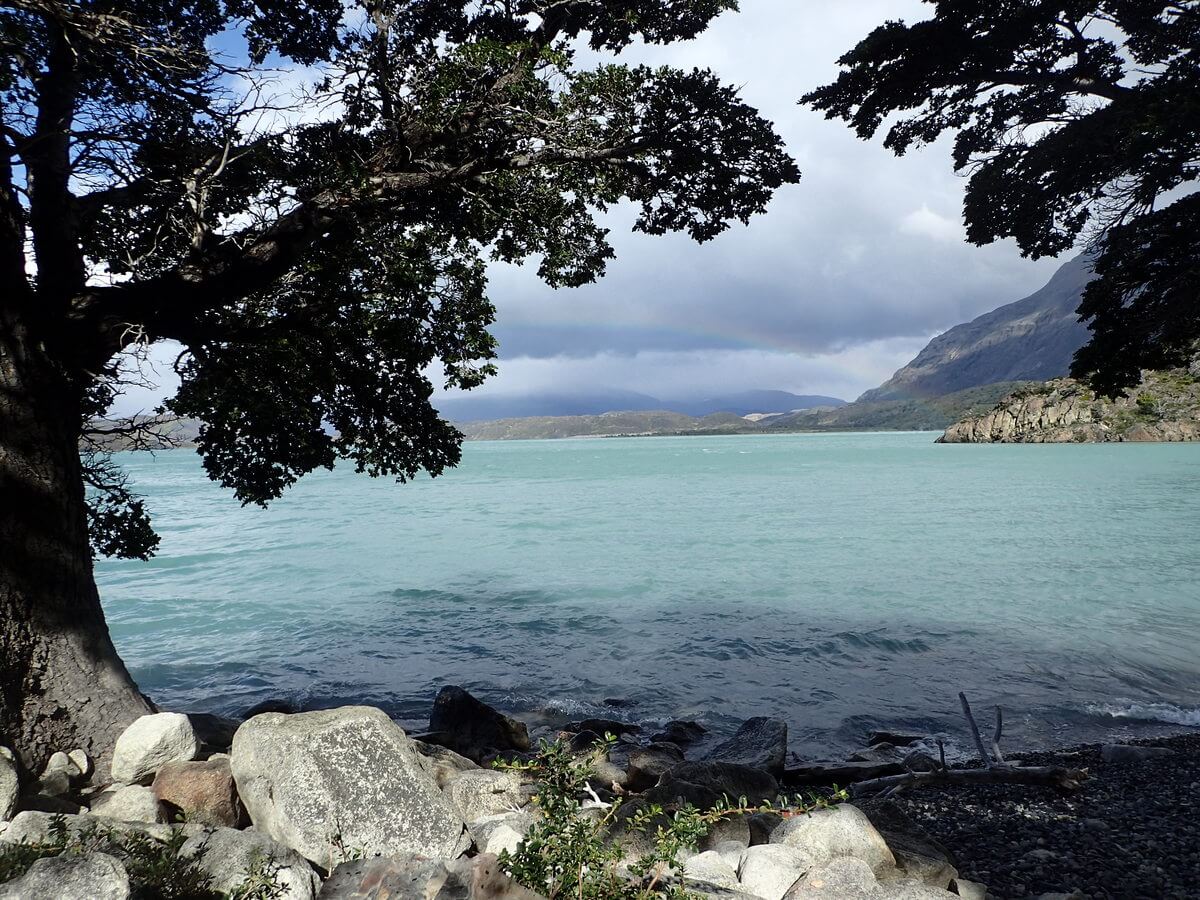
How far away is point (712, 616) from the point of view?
61.9ft

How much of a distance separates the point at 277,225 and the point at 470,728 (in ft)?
25.2

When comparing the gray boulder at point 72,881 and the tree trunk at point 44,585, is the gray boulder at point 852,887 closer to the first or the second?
the gray boulder at point 72,881

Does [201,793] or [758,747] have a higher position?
[201,793]

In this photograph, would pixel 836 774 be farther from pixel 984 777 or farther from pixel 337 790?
pixel 337 790

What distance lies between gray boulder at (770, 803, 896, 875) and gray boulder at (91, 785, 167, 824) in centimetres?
478

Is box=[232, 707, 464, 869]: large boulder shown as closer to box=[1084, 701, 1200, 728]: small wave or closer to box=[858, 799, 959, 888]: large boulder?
box=[858, 799, 959, 888]: large boulder

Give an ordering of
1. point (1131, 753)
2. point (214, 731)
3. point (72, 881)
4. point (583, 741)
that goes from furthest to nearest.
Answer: point (583, 741)
point (1131, 753)
point (214, 731)
point (72, 881)

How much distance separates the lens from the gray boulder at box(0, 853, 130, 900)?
113 inches

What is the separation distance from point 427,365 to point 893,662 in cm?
1212

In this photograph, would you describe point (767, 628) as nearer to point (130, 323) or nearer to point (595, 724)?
point (595, 724)

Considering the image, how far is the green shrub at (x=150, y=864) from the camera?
3.15 meters

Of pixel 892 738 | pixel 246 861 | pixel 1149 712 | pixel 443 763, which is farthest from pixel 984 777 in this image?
pixel 246 861

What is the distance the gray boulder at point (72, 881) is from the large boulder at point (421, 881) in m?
1.03

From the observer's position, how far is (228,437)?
9461 millimetres
